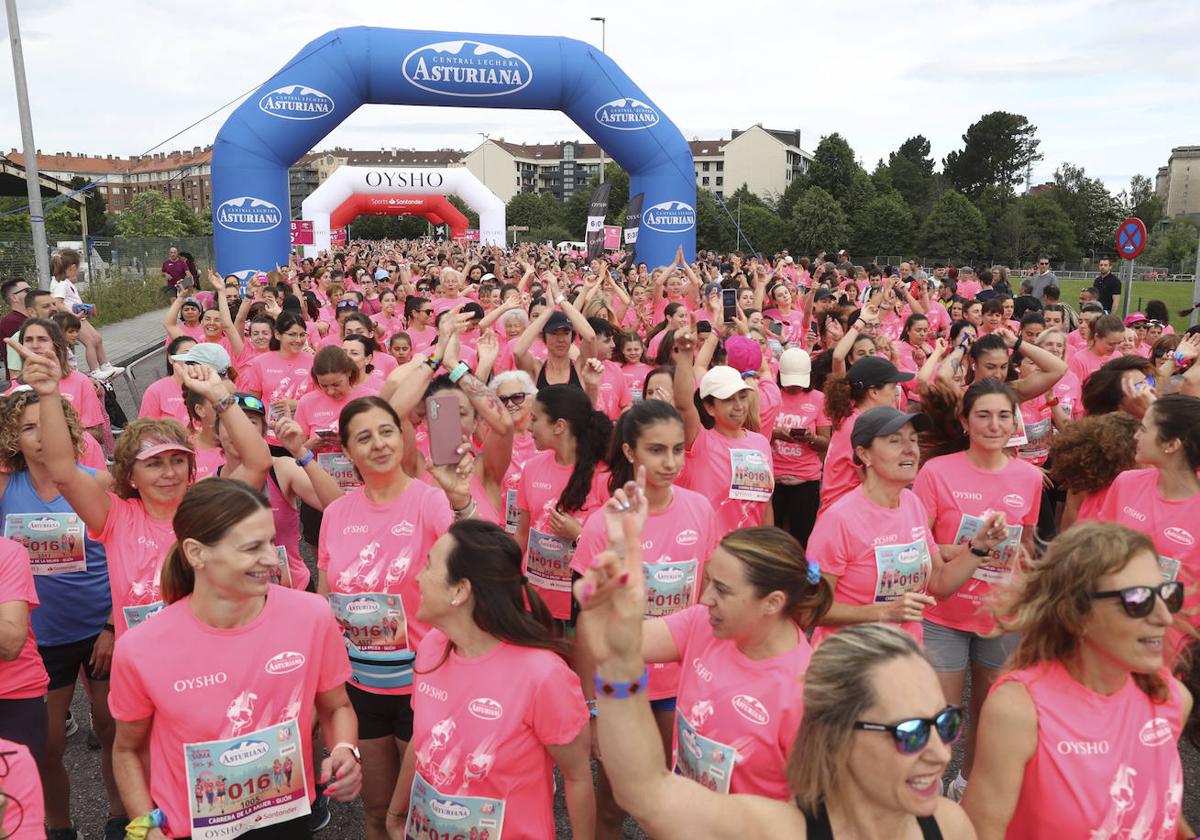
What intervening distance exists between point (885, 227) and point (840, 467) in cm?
5129

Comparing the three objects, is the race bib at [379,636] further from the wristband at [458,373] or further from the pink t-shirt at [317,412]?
the pink t-shirt at [317,412]

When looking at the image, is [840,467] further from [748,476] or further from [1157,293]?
[1157,293]

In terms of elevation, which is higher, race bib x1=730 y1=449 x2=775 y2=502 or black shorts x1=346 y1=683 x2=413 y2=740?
race bib x1=730 y1=449 x2=775 y2=502

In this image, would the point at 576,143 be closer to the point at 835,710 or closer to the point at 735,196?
the point at 735,196

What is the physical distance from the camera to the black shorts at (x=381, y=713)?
311cm

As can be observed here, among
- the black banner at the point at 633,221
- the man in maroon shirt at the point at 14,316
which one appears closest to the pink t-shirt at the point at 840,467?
the man in maroon shirt at the point at 14,316

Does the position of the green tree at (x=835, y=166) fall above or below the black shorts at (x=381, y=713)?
above

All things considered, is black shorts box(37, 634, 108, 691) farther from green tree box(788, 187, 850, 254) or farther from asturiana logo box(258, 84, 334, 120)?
green tree box(788, 187, 850, 254)

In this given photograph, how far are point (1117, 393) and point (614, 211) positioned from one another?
2874 inches

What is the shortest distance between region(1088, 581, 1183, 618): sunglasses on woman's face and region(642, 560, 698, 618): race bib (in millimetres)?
1468

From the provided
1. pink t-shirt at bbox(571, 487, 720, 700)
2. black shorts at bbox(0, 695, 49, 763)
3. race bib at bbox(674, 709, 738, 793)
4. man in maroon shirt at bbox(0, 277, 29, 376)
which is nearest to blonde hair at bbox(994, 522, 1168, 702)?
race bib at bbox(674, 709, 738, 793)

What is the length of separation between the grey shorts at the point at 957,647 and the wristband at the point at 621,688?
89.4 inches

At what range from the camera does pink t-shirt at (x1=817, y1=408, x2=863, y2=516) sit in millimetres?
4457

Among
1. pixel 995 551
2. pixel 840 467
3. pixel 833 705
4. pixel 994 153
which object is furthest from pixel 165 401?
pixel 994 153
